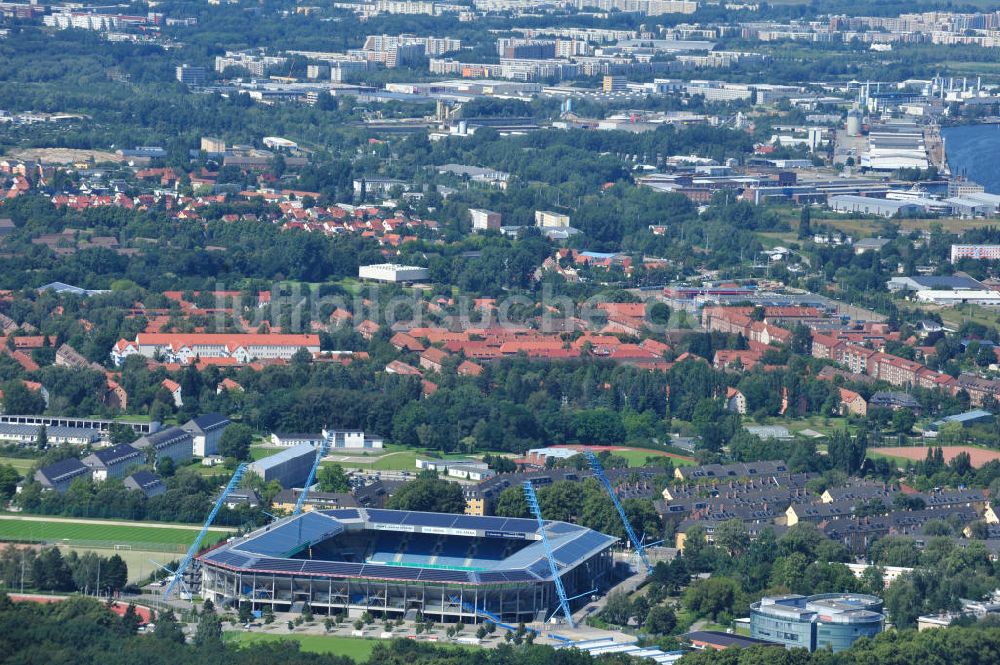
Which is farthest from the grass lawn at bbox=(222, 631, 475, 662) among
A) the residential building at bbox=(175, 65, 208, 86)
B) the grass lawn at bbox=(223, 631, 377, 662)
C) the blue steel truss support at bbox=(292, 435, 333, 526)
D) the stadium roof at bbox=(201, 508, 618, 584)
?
the residential building at bbox=(175, 65, 208, 86)

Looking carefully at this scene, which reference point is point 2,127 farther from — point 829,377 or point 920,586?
point 920,586

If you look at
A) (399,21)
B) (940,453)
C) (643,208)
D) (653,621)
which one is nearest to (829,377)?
(940,453)

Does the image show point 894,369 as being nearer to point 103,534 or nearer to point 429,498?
point 429,498

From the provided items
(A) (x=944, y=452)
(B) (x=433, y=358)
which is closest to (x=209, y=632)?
(A) (x=944, y=452)

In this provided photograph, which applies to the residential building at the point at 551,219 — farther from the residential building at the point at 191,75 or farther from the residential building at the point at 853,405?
the residential building at the point at 191,75

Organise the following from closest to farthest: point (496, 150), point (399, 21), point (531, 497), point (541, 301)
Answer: point (531, 497), point (541, 301), point (496, 150), point (399, 21)
